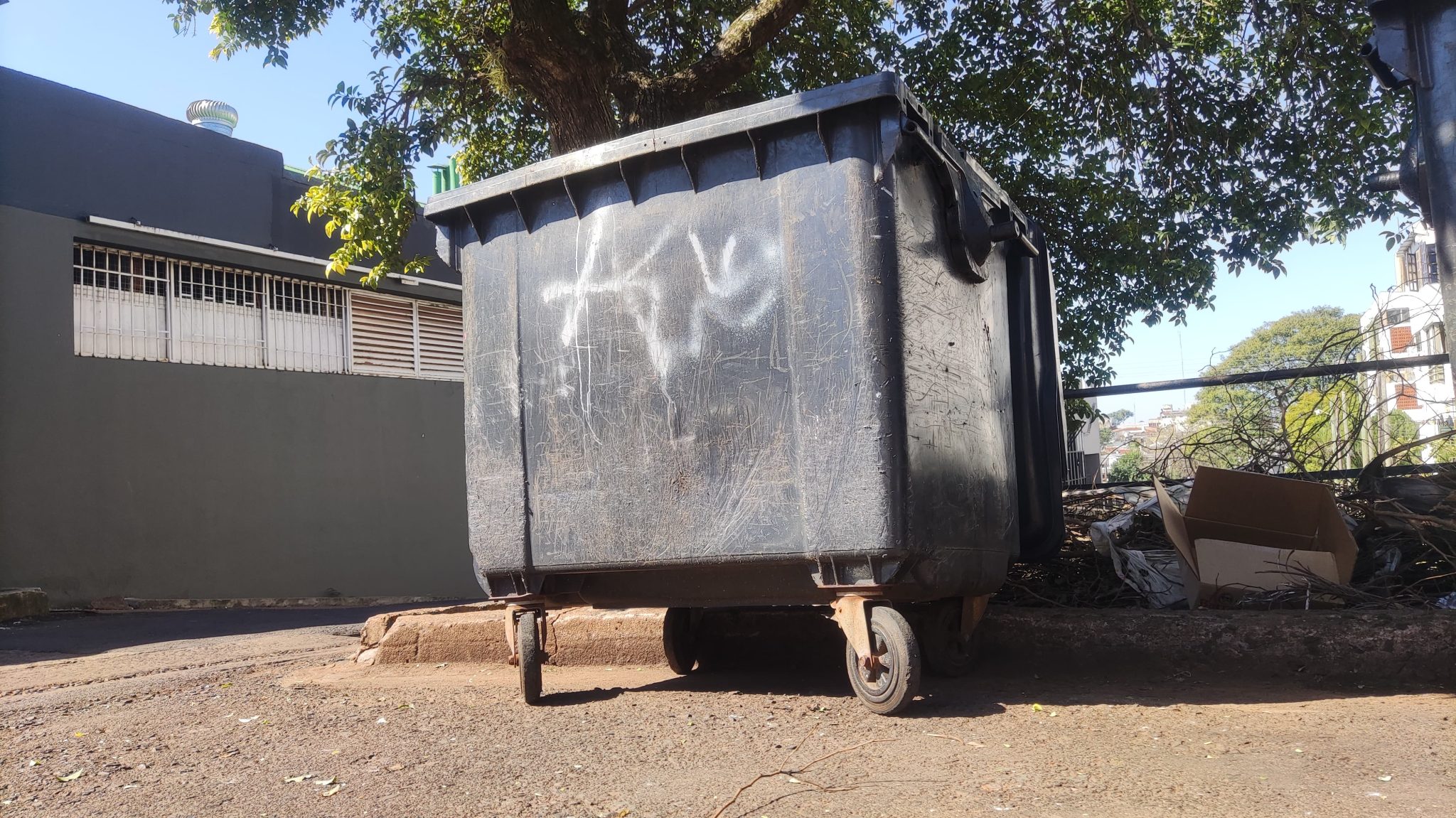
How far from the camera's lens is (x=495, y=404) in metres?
3.79

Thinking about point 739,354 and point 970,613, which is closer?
point 739,354

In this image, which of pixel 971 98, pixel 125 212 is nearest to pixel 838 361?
pixel 971 98

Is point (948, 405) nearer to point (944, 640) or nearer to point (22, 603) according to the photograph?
point (944, 640)

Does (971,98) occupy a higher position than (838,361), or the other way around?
(971,98)

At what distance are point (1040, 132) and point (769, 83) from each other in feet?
6.84

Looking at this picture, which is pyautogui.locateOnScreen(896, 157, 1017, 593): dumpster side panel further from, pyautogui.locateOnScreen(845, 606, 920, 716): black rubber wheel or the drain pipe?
the drain pipe

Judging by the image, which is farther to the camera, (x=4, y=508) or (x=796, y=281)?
(x=4, y=508)

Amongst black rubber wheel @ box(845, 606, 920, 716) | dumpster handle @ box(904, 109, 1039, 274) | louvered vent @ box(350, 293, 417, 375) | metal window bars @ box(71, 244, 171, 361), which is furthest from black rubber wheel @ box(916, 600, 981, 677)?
louvered vent @ box(350, 293, 417, 375)

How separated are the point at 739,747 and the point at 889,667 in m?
0.51

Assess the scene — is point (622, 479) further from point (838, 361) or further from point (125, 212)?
point (125, 212)

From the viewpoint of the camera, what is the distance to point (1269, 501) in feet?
13.8

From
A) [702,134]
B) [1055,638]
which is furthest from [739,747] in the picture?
[702,134]

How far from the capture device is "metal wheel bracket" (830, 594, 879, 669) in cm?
311

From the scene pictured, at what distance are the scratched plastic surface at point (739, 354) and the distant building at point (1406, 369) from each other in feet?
6.44
